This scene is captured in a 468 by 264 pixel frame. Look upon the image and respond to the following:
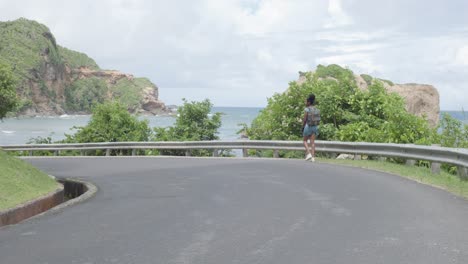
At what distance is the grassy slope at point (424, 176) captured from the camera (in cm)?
1173

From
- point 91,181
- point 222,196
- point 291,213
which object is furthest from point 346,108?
point 291,213

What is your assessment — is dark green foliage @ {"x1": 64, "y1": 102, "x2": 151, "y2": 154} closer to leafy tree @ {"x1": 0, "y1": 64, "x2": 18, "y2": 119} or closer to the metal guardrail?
the metal guardrail

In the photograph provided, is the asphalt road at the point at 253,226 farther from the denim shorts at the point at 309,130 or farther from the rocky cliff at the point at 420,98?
the rocky cliff at the point at 420,98

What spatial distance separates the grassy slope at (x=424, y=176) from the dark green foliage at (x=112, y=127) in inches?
585

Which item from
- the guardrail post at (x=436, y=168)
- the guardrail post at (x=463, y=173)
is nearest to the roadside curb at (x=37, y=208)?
the guardrail post at (x=463, y=173)

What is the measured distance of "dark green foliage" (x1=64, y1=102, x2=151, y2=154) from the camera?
3105cm

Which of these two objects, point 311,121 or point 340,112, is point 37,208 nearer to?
point 311,121

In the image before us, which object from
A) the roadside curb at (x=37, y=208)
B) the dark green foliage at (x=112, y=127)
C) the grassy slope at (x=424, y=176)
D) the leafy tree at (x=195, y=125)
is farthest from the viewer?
the dark green foliage at (x=112, y=127)

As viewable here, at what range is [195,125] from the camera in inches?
1156

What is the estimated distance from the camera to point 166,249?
6.35 metres

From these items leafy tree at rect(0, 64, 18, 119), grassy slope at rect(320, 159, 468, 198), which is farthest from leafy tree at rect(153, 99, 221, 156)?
leafy tree at rect(0, 64, 18, 119)

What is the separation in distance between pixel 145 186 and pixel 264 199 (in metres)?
3.47

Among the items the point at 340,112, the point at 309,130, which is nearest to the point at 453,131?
the point at 309,130

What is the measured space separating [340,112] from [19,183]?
15965 millimetres
